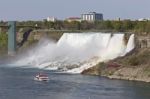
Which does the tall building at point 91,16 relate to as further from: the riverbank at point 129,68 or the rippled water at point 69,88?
the rippled water at point 69,88

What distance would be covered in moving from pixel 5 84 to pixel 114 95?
1060 centimetres

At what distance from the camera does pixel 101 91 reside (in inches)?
1794

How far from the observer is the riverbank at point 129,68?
53.4 metres

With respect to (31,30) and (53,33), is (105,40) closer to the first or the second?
(53,33)

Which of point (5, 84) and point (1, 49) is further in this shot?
point (1, 49)

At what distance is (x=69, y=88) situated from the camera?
47.1 m

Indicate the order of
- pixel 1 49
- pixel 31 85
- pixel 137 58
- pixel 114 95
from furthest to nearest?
pixel 1 49 → pixel 137 58 → pixel 31 85 → pixel 114 95

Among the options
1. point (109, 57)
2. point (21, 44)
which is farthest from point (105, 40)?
point (21, 44)

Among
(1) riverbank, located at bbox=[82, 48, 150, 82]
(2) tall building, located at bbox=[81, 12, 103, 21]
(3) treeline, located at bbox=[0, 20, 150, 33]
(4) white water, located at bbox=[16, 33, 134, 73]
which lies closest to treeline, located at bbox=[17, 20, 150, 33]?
(3) treeline, located at bbox=[0, 20, 150, 33]

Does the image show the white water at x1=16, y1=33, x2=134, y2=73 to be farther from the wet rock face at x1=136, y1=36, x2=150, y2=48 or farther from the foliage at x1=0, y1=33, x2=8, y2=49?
the foliage at x1=0, y1=33, x2=8, y2=49

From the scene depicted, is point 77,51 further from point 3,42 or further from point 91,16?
point 91,16

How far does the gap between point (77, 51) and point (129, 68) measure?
17356 millimetres

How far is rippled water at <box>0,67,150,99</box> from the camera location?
142 ft

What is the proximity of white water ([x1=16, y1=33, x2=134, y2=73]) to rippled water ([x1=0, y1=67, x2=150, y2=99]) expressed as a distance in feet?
26.1
